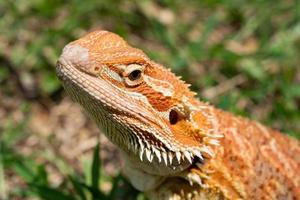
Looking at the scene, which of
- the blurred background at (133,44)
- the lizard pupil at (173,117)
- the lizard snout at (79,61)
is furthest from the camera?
the blurred background at (133,44)

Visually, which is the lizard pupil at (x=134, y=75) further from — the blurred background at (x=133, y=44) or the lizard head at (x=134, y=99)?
the blurred background at (x=133, y=44)

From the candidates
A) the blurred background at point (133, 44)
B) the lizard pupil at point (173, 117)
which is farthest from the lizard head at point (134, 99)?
the blurred background at point (133, 44)

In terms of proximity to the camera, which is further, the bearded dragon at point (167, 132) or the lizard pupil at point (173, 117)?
the lizard pupil at point (173, 117)

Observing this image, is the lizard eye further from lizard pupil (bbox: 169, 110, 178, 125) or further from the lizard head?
lizard pupil (bbox: 169, 110, 178, 125)

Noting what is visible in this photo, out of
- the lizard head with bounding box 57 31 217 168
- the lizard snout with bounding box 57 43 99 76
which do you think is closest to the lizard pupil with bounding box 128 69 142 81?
the lizard head with bounding box 57 31 217 168

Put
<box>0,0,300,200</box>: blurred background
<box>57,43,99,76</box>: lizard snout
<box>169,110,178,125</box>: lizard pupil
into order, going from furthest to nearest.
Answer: <box>0,0,300,200</box>: blurred background
<box>169,110,178,125</box>: lizard pupil
<box>57,43,99,76</box>: lizard snout

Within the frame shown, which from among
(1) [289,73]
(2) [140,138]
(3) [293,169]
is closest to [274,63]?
(1) [289,73]

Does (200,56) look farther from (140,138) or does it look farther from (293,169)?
(140,138)
